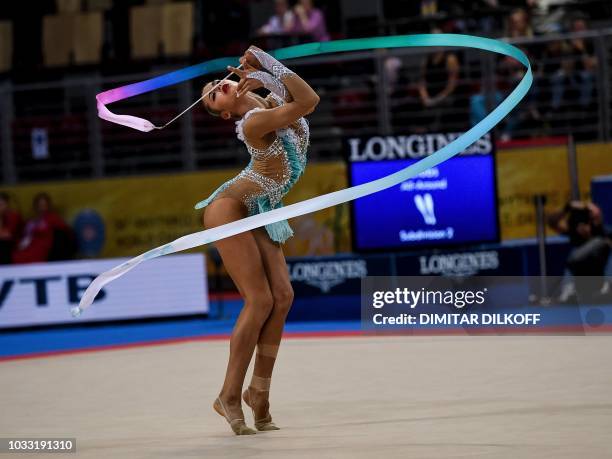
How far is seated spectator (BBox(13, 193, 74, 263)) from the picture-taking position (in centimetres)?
1380

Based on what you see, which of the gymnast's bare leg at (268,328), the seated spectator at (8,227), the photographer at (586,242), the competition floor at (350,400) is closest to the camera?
the competition floor at (350,400)

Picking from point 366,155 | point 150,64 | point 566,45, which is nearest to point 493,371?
point 366,155

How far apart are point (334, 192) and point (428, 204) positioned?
16.6 feet

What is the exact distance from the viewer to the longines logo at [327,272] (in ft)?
38.1

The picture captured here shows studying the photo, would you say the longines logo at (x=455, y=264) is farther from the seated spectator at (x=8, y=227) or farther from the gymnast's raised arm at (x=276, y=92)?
the gymnast's raised arm at (x=276, y=92)

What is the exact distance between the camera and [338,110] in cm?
1455

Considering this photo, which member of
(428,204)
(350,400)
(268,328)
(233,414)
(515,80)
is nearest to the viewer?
(233,414)

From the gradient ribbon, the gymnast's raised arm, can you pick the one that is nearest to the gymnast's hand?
the gymnast's raised arm

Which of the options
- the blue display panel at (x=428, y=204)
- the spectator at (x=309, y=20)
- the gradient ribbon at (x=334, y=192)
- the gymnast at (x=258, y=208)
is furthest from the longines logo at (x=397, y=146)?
the gymnast at (x=258, y=208)

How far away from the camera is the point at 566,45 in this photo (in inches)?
536

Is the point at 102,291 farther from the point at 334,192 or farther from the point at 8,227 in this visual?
the point at 334,192

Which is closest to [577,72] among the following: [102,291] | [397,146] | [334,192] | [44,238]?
[397,146]

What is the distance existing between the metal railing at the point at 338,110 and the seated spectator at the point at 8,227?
3.11 ft

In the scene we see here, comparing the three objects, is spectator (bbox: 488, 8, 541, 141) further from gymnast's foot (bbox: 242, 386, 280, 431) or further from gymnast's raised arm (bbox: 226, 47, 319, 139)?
gymnast's foot (bbox: 242, 386, 280, 431)
